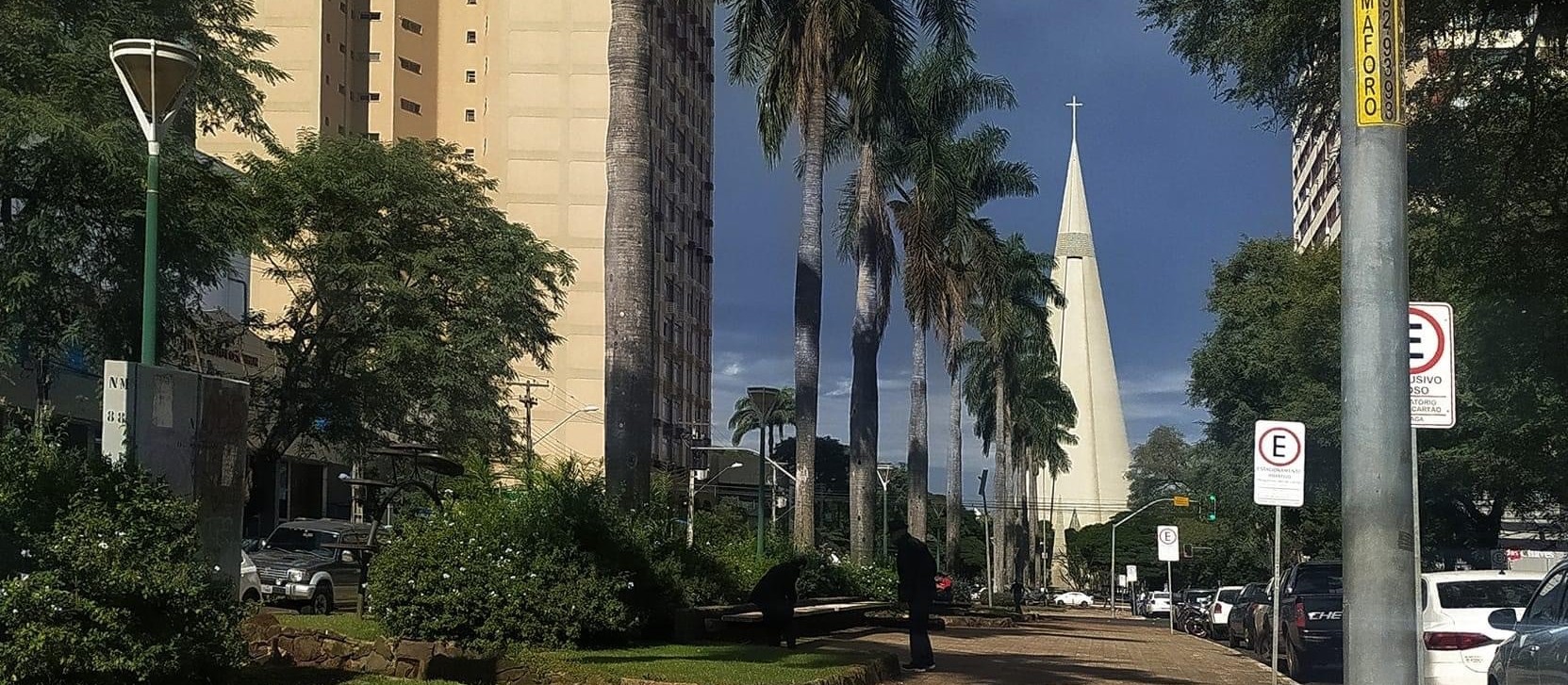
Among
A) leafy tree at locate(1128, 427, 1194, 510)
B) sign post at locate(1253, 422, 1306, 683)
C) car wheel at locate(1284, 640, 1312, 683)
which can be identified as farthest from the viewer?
leafy tree at locate(1128, 427, 1194, 510)

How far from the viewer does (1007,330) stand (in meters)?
65.5

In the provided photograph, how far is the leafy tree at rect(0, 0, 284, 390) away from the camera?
2369 centimetres

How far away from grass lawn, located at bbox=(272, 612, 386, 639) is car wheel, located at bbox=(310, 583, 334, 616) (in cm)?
1003

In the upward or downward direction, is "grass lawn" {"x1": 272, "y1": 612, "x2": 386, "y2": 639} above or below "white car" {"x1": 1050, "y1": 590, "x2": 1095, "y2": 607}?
above

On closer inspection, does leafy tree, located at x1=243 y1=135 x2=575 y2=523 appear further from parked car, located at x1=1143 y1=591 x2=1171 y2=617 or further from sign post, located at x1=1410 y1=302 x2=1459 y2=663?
parked car, located at x1=1143 y1=591 x2=1171 y2=617

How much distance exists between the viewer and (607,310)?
762 inches

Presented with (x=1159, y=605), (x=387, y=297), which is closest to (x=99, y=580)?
(x=387, y=297)

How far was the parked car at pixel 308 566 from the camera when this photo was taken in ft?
88.0

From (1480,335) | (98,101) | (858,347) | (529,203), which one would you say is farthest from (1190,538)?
(98,101)

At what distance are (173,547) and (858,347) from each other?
29.1 m

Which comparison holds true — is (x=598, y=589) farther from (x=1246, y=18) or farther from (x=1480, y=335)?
(x=1480, y=335)

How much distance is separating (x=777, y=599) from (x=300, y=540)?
12.7m

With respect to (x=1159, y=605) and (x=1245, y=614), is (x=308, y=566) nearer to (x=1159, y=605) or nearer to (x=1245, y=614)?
(x=1245, y=614)

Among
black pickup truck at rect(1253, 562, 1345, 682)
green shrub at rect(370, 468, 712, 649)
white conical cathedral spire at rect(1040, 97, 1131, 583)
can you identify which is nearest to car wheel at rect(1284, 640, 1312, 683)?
black pickup truck at rect(1253, 562, 1345, 682)
